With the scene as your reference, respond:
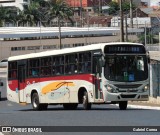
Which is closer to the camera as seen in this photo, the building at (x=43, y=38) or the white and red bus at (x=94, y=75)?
the white and red bus at (x=94, y=75)

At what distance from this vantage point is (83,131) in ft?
67.6

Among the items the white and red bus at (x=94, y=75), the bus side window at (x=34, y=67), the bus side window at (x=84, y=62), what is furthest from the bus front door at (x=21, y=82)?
the bus side window at (x=84, y=62)

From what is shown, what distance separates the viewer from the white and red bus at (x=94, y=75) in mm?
32562

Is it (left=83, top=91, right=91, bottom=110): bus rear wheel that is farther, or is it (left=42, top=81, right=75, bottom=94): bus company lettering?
(left=42, top=81, right=75, bottom=94): bus company lettering

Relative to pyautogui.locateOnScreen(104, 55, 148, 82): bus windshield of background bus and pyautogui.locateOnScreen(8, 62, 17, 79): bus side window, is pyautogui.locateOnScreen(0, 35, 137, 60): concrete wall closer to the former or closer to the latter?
pyautogui.locateOnScreen(8, 62, 17, 79): bus side window

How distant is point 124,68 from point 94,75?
4.75 ft

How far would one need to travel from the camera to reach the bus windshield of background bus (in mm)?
32469

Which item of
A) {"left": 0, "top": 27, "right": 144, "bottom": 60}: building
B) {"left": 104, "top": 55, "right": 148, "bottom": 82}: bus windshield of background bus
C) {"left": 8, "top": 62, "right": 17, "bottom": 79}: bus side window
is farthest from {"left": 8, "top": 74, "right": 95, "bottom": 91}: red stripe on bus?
{"left": 0, "top": 27, "right": 144, "bottom": 60}: building

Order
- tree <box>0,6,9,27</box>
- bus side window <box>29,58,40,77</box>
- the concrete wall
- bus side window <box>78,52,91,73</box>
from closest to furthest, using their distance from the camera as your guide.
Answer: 1. bus side window <box>78,52,91,73</box>
2. bus side window <box>29,58,40,77</box>
3. the concrete wall
4. tree <box>0,6,9,27</box>

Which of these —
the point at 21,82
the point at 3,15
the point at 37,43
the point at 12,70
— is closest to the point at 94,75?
the point at 21,82

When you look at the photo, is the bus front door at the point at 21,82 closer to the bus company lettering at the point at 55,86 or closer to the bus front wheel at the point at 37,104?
the bus front wheel at the point at 37,104

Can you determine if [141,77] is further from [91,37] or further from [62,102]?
[91,37]

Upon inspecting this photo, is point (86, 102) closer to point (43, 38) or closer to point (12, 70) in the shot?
point (12, 70)

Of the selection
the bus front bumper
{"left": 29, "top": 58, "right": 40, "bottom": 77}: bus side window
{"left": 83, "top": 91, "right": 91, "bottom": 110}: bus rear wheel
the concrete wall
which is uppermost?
{"left": 29, "top": 58, "right": 40, "bottom": 77}: bus side window
